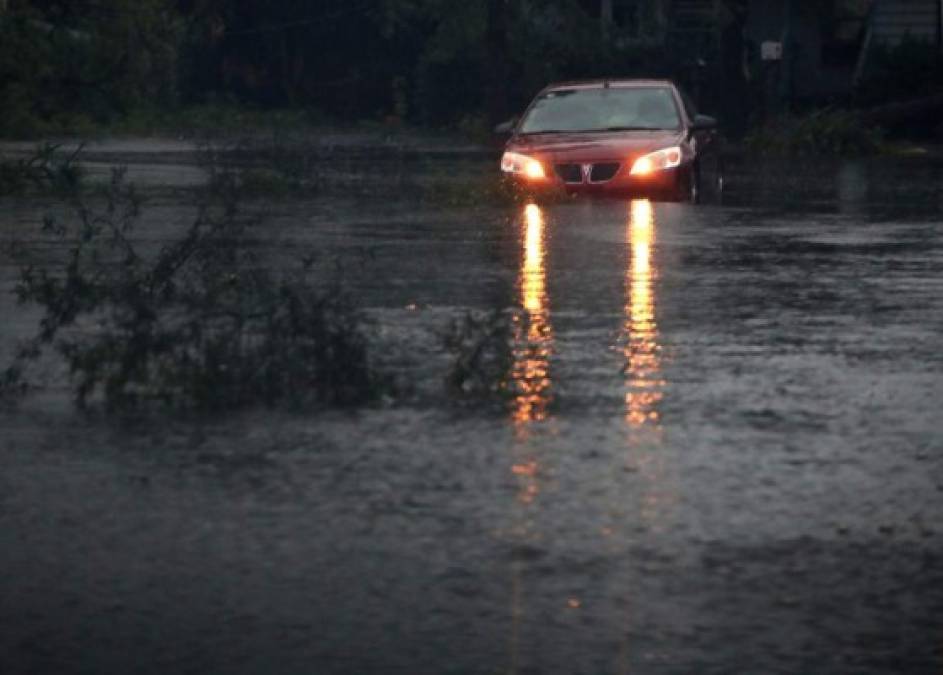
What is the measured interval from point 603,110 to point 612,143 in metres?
1.40

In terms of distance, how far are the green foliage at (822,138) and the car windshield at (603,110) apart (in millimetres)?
15691

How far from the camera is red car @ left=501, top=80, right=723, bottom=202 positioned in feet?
81.3

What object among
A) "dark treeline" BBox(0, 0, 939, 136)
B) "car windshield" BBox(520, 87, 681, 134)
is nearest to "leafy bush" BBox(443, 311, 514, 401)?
"car windshield" BBox(520, 87, 681, 134)

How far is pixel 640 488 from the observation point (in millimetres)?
8523

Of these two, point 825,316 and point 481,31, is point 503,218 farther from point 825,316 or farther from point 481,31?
point 481,31

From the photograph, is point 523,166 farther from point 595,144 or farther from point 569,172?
point 595,144

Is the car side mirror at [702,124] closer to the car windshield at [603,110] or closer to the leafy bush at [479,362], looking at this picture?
the car windshield at [603,110]

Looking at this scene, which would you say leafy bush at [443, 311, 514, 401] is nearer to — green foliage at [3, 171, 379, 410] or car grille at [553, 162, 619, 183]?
green foliage at [3, 171, 379, 410]

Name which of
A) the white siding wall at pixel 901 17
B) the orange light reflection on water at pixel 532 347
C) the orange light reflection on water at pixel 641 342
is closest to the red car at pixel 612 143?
the orange light reflection on water at pixel 641 342

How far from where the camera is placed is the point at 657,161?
2484 cm

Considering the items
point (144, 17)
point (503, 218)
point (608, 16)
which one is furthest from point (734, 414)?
point (608, 16)

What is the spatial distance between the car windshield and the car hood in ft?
1.24

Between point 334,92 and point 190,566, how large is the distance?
191 ft

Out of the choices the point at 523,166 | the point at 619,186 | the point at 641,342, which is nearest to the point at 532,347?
the point at 641,342
